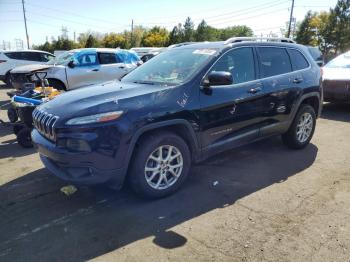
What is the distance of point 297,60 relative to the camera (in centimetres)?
557

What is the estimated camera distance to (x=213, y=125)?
166 inches

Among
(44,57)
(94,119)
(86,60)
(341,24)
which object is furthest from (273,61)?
(341,24)

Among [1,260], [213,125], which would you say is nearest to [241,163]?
[213,125]

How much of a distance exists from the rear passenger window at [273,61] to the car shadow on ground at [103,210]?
138cm

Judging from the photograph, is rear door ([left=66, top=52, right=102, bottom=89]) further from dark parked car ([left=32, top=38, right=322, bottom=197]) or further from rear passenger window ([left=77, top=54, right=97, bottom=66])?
dark parked car ([left=32, top=38, right=322, bottom=197])

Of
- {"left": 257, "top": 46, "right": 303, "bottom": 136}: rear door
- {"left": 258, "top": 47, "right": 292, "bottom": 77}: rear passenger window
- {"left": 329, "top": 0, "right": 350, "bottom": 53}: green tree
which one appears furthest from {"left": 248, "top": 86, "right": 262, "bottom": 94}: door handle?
{"left": 329, "top": 0, "right": 350, "bottom": 53}: green tree

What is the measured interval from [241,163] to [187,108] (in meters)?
1.69

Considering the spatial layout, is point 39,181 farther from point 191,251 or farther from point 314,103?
point 314,103

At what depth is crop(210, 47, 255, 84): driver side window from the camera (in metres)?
4.39

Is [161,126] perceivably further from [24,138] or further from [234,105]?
[24,138]

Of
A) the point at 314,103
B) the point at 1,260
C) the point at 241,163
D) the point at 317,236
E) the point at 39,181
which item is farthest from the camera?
the point at 314,103

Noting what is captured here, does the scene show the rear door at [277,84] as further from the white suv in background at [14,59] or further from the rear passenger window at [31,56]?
the rear passenger window at [31,56]

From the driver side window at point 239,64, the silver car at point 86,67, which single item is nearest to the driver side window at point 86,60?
the silver car at point 86,67

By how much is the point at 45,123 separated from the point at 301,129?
4.04m
